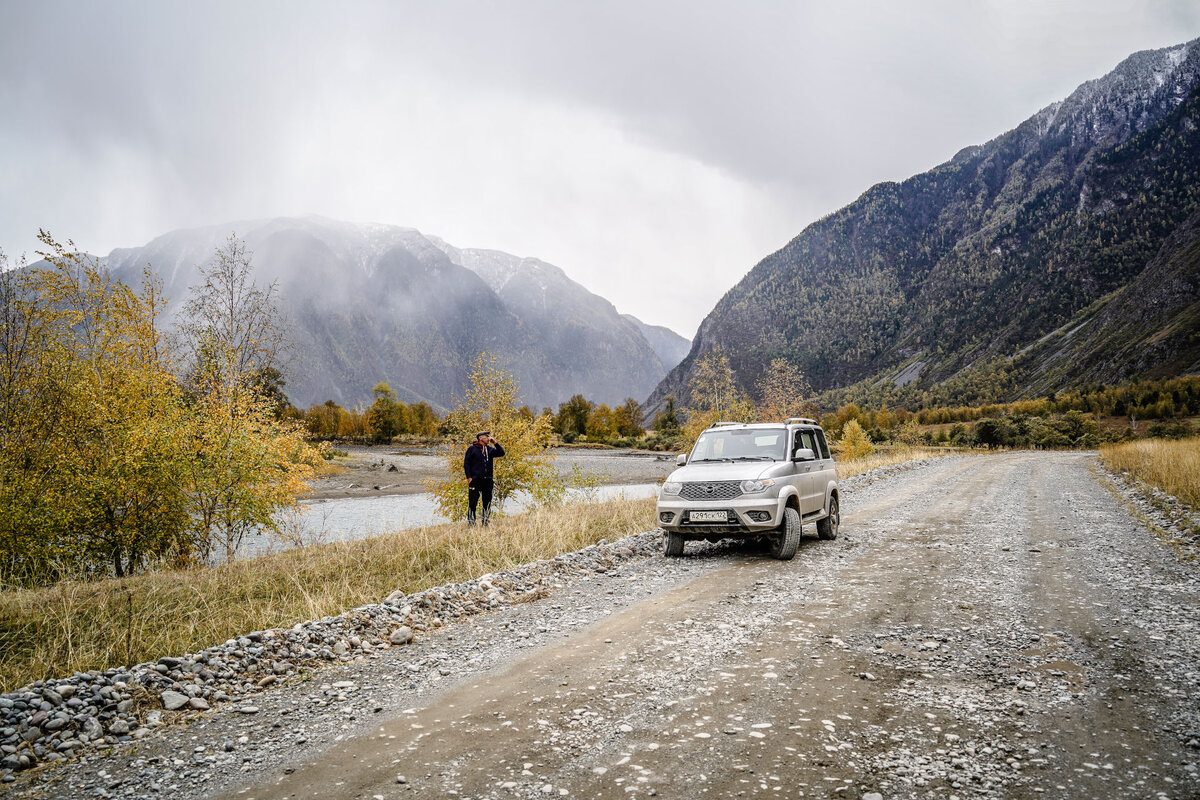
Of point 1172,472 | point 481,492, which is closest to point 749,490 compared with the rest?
point 481,492

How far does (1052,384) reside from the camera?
11244cm

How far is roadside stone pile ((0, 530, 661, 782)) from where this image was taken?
13.5 feet

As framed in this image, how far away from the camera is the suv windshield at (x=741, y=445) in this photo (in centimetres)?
1069

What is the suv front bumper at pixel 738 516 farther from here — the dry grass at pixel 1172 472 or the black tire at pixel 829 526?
the dry grass at pixel 1172 472

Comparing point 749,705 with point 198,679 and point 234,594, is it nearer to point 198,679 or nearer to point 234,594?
point 198,679

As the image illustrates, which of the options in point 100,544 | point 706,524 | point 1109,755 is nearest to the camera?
Answer: point 1109,755

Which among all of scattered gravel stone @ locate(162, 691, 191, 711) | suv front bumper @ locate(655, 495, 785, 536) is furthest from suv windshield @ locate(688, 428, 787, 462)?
scattered gravel stone @ locate(162, 691, 191, 711)

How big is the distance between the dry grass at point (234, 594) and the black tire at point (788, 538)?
3635 millimetres

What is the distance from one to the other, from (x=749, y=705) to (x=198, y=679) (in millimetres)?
4551

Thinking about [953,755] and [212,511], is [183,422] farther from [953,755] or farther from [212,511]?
[953,755]

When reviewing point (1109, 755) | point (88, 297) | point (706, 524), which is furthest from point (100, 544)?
point (1109, 755)

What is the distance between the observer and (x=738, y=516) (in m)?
9.43

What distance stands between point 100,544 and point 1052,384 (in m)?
139

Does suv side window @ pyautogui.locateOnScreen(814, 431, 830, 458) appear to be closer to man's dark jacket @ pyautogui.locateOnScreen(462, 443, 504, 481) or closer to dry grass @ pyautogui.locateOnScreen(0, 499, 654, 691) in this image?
dry grass @ pyautogui.locateOnScreen(0, 499, 654, 691)
